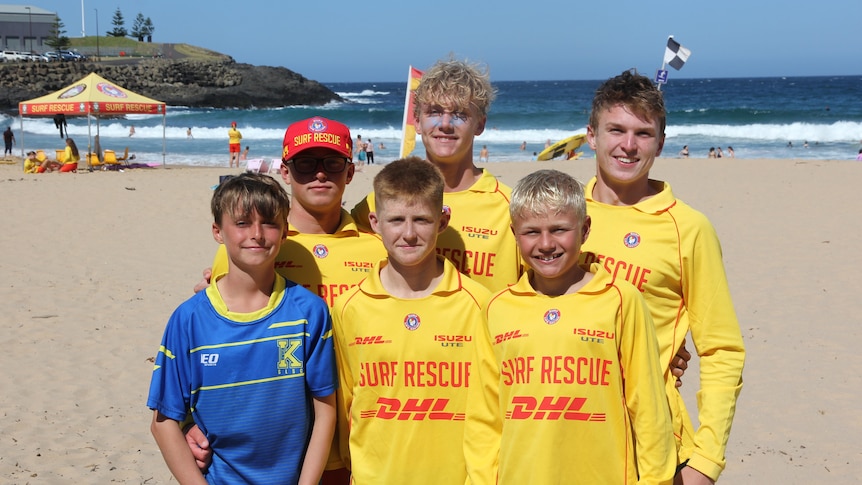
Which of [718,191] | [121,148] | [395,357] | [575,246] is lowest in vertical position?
[121,148]

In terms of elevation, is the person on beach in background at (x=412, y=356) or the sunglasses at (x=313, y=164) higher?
the sunglasses at (x=313, y=164)

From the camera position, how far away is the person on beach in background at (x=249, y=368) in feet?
9.02

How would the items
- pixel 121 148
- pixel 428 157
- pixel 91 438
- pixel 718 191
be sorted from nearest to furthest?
pixel 428 157
pixel 91 438
pixel 718 191
pixel 121 148

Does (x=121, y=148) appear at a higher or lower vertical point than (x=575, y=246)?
lower

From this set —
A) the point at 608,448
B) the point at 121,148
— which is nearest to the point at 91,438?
the point at 608,448

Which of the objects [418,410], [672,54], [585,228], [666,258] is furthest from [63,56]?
[666,258]

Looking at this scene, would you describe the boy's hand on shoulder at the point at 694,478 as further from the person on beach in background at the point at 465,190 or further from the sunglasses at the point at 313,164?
the sunglasses at the point at 313,164

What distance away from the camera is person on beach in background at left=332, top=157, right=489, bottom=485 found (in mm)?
2820

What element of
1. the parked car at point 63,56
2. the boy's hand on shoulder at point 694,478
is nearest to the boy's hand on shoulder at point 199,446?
the boy's hand on shoulder at point 694,478

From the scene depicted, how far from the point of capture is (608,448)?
100 inches

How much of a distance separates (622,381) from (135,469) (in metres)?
4.20

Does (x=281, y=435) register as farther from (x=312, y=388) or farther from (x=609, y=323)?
(x=609, y=323)

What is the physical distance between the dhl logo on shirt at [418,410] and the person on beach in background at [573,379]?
248 mm

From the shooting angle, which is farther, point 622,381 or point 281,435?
point 281,435
